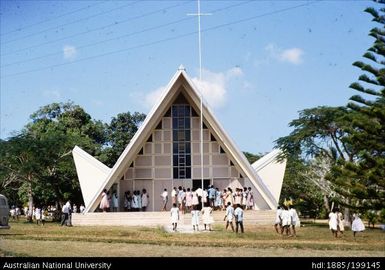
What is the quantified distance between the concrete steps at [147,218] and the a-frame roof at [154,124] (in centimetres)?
73

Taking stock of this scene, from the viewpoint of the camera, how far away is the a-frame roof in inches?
859

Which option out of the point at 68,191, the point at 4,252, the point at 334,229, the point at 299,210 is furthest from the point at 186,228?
the point at 299,210

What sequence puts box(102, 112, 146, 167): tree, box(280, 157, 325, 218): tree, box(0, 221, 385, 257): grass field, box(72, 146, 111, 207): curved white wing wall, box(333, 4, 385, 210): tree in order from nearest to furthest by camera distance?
1. box(0, 221, 385, 257): grass field
2. box(333, 4, 385, 210): tree
3. box(72, 146, 111, 207): curved white wing wall
4. box(280, 157, 325, 218): tree
5. box(102, 112, 146, 167): tree

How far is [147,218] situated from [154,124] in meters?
4.61

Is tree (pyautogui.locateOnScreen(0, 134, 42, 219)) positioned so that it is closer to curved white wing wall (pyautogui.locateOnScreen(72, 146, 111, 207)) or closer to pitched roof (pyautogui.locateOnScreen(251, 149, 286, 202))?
curved white wing wall (pyautogui.locateOnScreen(72, 146, 111, 207))

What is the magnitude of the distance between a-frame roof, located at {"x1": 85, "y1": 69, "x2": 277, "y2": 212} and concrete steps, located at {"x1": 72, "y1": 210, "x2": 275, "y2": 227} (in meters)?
0.73

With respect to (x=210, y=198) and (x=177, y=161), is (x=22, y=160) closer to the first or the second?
(x=177, y=161)

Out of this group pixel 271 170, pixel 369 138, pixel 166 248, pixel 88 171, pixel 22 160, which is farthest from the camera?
pixel 22 160

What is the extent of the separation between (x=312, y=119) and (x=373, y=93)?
439cm

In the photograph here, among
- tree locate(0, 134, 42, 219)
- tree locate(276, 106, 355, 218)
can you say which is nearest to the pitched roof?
tree locate(276, 106, 355, 218)

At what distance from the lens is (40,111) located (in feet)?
143

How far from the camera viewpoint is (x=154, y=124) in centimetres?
2347

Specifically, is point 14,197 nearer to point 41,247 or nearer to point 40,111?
point 40,111

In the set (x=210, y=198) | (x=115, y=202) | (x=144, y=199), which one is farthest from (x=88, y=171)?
(x=210, y=198)
